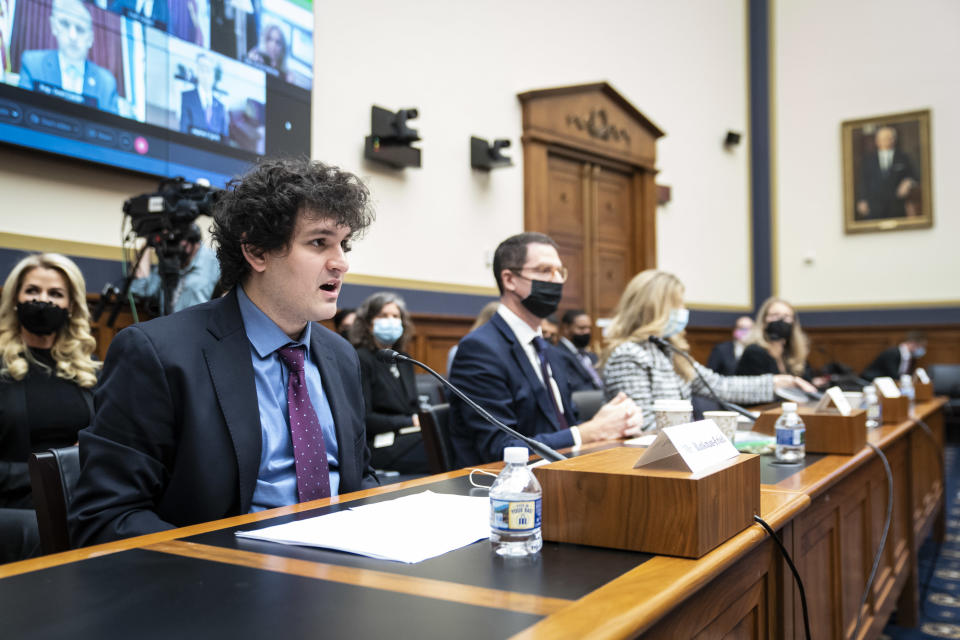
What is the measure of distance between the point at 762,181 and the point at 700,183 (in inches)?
56.0

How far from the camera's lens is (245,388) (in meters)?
1.46

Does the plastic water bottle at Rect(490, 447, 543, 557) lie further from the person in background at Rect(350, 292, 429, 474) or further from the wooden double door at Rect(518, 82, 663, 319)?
the wooden double door at Rect(518, 82, 663, 319)

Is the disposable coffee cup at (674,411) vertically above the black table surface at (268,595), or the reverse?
the disposable coffee cup at (674,411)

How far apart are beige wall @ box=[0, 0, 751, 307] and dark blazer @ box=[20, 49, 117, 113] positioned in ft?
1.04

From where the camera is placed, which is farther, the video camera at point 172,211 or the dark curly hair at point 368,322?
the dark curly hair at point 368,322

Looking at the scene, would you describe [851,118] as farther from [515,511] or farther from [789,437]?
[515,511]

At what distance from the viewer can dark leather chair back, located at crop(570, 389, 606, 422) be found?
3.13m

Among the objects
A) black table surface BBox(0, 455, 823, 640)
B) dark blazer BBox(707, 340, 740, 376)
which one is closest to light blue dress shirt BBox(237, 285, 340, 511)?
black table surface BBox(0, 455, 823, 640)

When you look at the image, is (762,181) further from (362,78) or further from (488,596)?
(488,596)

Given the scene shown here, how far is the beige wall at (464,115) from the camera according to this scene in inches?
148

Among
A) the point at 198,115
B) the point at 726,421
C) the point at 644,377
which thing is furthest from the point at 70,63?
the point at 726,421

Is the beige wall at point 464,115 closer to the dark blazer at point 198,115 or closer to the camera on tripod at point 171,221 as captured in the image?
the dark blazer at point 198,115

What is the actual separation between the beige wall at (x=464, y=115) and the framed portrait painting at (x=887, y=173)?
1.82 meters

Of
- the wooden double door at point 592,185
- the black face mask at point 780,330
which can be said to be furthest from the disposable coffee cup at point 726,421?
the wooden double door at point 592,185
